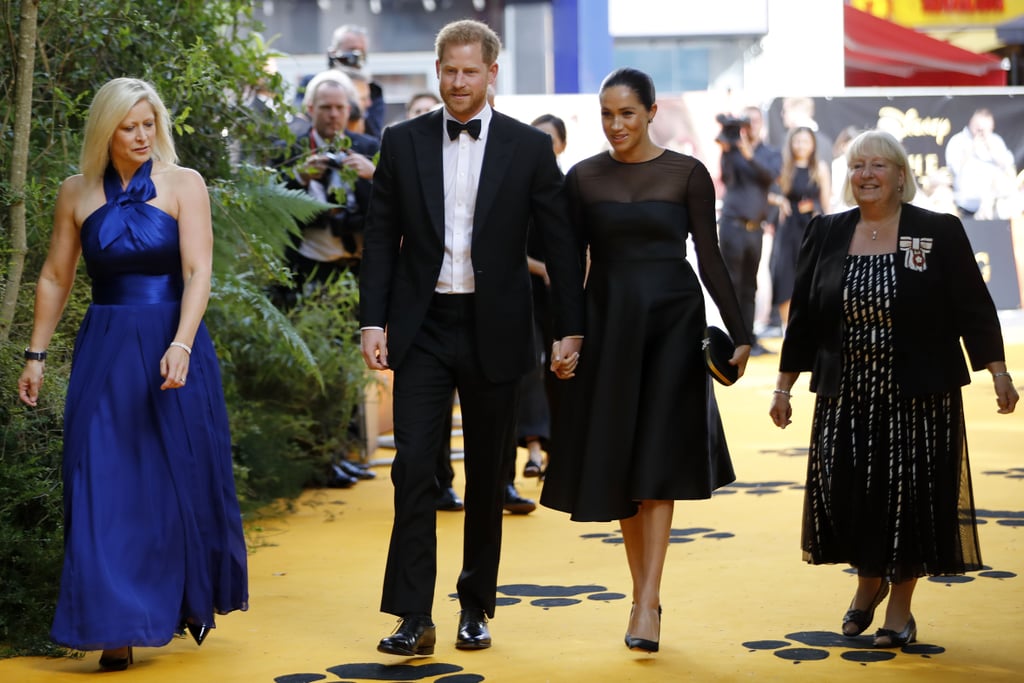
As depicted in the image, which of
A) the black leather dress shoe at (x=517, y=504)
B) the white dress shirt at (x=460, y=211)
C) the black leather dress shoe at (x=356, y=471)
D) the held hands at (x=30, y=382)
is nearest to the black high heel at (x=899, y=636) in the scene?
the white dress shirt at (x=460, y=211)

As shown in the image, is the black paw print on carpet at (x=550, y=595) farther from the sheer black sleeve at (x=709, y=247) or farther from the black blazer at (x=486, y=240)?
the sheer black sleeve at (x=709, y=247)

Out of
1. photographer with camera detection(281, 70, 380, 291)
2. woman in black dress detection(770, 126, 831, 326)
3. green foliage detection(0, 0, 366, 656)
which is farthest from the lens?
woman in black dress detection(770, 126, 831, 326)

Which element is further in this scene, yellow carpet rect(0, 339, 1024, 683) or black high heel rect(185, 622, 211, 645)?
black high heel rect(185, 622, 211, 645)

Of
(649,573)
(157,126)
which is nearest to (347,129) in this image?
(157,126)

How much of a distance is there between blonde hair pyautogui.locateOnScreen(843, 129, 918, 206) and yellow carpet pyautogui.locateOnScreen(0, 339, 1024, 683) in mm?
1369

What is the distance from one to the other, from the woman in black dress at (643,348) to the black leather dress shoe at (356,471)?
392 centimetres

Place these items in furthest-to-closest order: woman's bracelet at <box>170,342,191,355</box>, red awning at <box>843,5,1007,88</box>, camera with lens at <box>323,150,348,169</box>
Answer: red awning at <box>843,5,1007,88</box>, camera with lens at <box>323,150,348,169</box>, woman's bracelet at <box>170,342,191,355</box>

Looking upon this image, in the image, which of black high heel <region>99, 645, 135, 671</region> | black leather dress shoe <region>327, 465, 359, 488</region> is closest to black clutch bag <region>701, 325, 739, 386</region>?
black high heel <region>99, 645, 135, 671</region>

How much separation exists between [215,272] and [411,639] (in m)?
2.71

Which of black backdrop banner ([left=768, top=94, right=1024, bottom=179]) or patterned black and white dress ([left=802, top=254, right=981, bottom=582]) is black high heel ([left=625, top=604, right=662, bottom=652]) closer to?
patterned black and white dress ([left=802, top=254, right=981, bottom=582])

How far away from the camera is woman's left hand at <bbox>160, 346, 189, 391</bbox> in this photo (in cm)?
426

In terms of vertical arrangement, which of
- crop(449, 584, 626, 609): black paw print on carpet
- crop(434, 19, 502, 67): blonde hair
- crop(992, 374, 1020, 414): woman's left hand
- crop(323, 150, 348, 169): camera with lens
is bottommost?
crop(449, 584, 626, 609): black paw print on carpet

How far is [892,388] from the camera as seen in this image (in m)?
4.62

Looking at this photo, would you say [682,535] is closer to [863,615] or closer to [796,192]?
[863,615]
